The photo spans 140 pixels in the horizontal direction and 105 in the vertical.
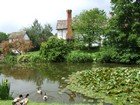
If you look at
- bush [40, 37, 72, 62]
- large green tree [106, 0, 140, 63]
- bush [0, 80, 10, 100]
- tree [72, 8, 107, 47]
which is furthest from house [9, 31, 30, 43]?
bush [0, 80, 10, 100]

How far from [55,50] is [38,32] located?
100 feet

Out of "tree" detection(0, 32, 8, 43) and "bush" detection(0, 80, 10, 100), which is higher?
"tree" detection(0, 32, 8, 43)

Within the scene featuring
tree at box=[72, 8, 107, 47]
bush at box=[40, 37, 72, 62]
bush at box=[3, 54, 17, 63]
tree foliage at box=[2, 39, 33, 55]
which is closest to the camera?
bush at box=[40, 37, 72, 62]

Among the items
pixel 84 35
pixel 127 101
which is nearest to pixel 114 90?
pixel 127 101

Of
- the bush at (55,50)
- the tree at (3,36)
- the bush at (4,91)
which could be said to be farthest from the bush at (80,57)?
the tree at (3,36)

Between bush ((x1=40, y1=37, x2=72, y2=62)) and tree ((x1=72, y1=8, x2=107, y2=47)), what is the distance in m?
3.90

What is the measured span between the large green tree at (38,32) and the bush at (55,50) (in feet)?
74.5

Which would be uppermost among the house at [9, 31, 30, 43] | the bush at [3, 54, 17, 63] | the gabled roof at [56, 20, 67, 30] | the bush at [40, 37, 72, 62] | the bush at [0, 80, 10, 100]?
the gabled roof at [56, 20, 67, 30]

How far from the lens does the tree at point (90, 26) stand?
237 ft

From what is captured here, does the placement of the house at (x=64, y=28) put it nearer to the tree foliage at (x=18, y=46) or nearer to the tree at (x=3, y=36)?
the tree foliage at (x=18, y=46)

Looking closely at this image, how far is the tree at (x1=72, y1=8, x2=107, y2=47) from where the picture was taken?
2849 inches

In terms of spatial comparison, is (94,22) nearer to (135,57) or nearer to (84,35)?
(84,35)

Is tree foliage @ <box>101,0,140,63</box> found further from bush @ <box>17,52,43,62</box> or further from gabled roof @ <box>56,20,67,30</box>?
gabled roof @ <box>56,20,67,30</box>

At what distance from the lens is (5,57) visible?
80.1 m
